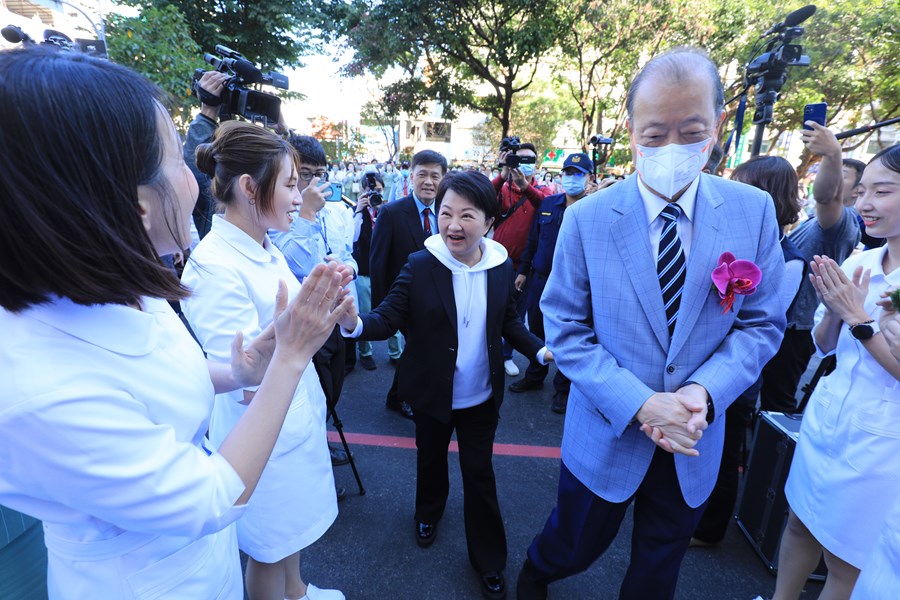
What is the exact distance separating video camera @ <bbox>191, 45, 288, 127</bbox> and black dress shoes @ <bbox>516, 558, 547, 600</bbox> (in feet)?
9.56

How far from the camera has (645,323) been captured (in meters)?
1.51

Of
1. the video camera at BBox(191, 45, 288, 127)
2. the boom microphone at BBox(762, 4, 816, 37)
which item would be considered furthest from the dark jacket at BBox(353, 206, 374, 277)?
the boom microphone at BBox(762, 4, 816, 37)

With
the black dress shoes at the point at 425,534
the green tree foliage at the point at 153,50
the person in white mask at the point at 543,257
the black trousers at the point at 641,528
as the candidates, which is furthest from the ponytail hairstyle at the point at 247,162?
the green tree foliage at the point at 153,50

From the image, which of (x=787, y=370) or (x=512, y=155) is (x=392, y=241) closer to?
(x=512, y=155)

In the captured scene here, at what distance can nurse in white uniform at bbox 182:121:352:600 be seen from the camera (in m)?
1.46

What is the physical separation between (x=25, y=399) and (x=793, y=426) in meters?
2.94

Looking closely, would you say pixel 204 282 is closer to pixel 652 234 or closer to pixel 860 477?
pixel 652 234

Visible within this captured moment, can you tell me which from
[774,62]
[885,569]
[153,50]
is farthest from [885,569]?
[153,50]

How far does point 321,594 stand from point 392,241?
2.58 m

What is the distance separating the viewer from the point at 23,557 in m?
1.27

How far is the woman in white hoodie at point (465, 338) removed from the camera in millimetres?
2104

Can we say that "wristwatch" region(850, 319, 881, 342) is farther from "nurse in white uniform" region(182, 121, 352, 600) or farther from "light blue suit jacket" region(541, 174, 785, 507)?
"nurse in white uniform" region(182, 121, 352, 600)

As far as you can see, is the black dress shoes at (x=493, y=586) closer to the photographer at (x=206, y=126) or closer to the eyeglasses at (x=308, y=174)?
the photographer at (x=206, y=126)

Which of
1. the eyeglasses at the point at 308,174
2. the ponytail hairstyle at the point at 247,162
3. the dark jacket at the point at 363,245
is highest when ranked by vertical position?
the ponytail hairstyle at the point at 247,162
